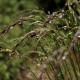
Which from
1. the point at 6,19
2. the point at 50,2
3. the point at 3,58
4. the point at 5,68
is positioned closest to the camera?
the point at 5,68

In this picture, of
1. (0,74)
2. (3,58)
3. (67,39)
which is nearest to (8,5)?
(3,58)

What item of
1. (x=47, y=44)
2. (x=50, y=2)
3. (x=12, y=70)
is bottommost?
(x=12, y=70)

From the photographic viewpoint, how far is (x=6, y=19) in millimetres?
4855

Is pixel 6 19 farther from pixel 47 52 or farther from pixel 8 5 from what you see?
pixel 47 52

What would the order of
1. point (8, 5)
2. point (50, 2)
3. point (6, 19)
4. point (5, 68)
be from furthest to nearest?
point (50, 2)
point (8, 5)
point (6, 19)
point (5, 68)

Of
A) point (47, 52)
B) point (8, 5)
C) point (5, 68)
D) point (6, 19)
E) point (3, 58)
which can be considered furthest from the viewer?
point (8, 5)

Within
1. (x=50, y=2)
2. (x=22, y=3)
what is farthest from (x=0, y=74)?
(x=50, y=2)

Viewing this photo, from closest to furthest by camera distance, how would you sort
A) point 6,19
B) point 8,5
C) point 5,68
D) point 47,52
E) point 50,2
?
point 47,52, point 5,68, point 6,19, point 8,5, point 50,2

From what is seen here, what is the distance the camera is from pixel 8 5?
5.23m

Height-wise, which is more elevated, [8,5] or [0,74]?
[8,5]

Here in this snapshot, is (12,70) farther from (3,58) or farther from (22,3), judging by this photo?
(22,3)

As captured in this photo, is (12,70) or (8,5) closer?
(12,70)

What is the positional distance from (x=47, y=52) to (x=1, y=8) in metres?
3.06

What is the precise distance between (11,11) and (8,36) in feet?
2.73
